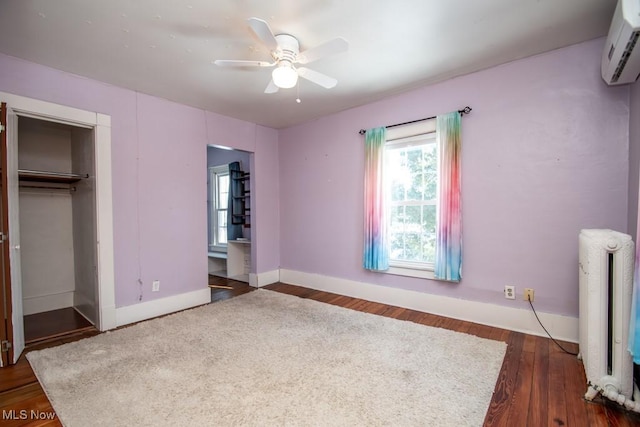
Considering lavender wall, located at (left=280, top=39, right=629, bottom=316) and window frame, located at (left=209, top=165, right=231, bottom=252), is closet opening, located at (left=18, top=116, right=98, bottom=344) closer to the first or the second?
window frame, located at (left=209, top=165, right=231, bottom=252)

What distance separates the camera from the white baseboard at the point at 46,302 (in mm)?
3182

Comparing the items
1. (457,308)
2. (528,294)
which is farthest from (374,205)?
(528,294)

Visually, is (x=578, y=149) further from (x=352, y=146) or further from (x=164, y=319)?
(x=164, y=319)

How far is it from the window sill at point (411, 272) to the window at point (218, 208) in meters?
3.64

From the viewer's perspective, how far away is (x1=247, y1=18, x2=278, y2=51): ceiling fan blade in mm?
1610

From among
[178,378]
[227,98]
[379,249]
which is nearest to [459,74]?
[379,249]

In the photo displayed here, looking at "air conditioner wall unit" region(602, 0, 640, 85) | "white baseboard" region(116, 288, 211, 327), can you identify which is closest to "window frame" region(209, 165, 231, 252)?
"white baseboard" region(116, 288, 211, 327)

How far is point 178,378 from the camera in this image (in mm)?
1911

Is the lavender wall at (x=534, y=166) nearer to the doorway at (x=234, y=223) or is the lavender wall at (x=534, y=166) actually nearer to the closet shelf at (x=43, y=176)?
the doorway at (x=234, y=223)

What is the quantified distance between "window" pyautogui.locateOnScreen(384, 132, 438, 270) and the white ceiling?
2.43 feet

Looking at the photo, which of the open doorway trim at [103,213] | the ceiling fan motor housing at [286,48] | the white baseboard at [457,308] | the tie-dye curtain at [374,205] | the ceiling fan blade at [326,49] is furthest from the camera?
the tie-dye curtain at [374,205]

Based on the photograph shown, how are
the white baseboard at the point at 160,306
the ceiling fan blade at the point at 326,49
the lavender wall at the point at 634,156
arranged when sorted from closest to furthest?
the ceiling fan blade at the point at 326,49, the lavender wall at the point at 634,156, the white baseboard at the point at 160,306

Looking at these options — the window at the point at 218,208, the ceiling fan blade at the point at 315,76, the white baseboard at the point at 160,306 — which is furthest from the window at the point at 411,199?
the window at the point at 218,208

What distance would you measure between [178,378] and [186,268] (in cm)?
178
